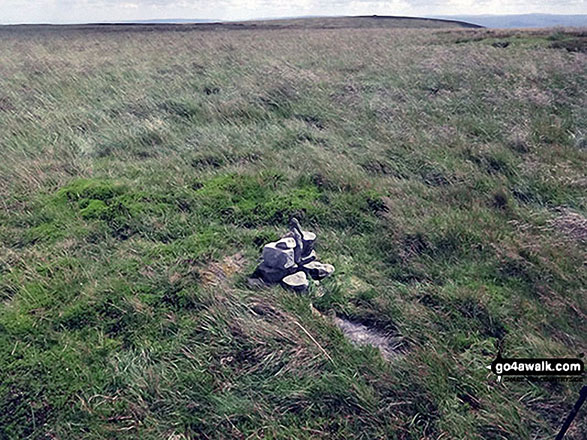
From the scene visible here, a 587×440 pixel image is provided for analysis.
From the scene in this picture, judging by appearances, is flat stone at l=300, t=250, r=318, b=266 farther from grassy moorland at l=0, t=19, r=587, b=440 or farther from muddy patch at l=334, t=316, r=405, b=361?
muddy patch at l=334, t=316, r=405, b=361

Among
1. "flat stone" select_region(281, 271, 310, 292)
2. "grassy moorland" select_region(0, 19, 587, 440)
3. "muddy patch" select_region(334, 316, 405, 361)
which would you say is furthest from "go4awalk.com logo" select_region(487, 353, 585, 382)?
"flat stone" select_region(281, 271, 310, 292)

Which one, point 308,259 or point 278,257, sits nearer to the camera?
point 278,257

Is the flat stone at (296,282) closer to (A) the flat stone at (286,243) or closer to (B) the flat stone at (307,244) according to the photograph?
(A) the flat stone at (286,243)

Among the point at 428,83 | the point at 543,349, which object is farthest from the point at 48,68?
the point at 543,349

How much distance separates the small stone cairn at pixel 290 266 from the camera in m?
4.05

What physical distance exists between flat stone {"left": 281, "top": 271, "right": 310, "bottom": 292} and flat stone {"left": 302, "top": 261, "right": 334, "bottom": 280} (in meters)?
0.19

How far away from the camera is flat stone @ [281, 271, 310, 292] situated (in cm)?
398

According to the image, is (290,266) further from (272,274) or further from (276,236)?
(276,236)

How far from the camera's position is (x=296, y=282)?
400 cm

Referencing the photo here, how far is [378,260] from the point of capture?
4629mm

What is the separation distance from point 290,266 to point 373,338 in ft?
3.30

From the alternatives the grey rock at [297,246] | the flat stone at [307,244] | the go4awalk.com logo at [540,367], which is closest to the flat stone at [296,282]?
the grey rock at [297,246]

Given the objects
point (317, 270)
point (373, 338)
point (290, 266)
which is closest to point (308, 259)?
point (317, 270)

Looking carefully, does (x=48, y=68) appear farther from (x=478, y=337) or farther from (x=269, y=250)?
(x=478, y=337)
